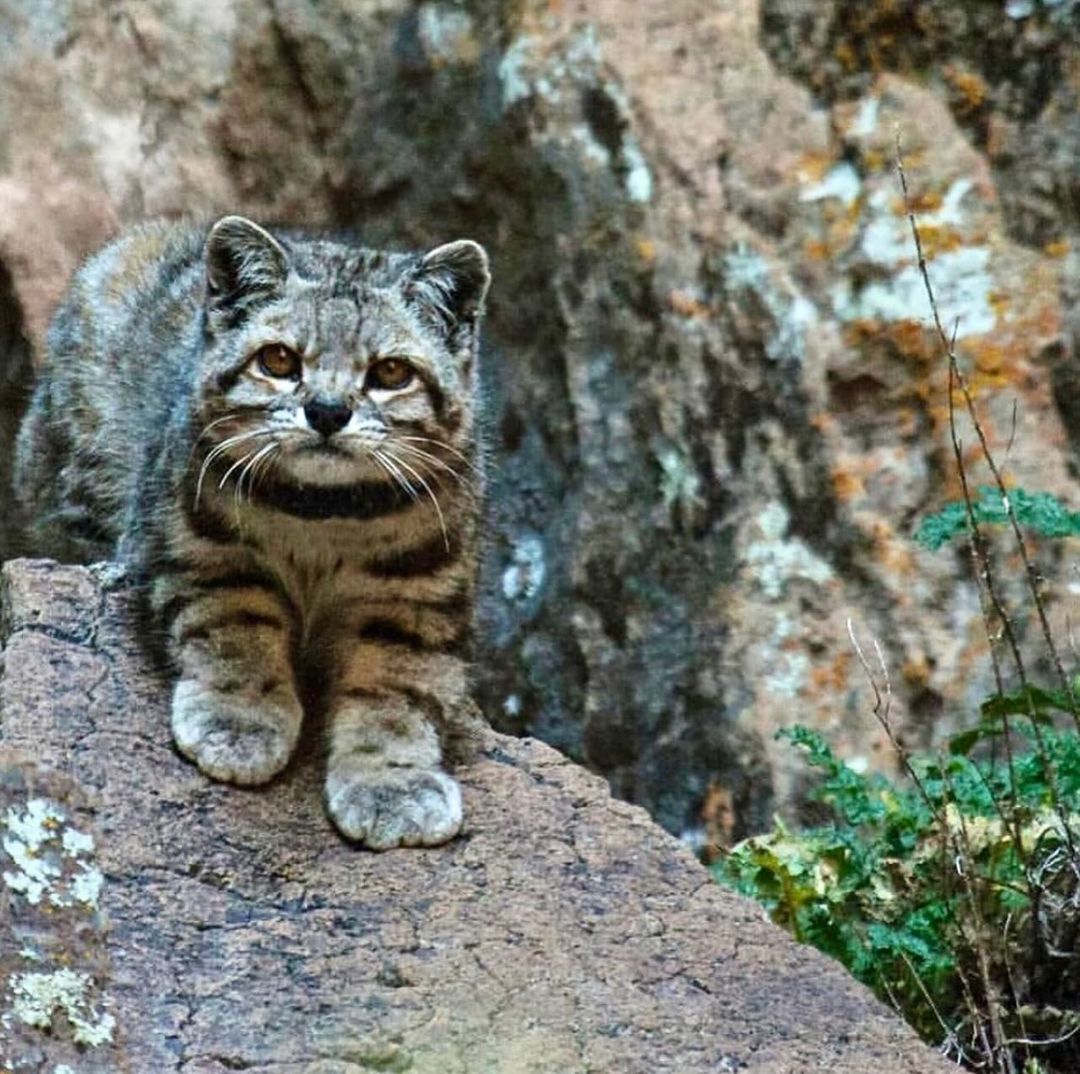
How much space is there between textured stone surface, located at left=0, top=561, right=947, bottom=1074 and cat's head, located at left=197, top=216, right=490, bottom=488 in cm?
71

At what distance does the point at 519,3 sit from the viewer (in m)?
8.88

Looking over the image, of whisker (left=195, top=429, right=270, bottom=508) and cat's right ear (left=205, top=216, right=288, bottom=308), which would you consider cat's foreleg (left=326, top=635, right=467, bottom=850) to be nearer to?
whisker (left=195, top=429, right=270, bottom=508)

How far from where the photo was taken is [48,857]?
192 inches

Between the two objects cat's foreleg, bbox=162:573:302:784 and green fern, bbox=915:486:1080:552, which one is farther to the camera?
green fern, bbox=915:486:1080:552

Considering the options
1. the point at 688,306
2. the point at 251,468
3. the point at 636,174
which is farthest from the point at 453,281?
the point at 636,174

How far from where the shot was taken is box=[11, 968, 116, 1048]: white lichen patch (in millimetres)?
4469

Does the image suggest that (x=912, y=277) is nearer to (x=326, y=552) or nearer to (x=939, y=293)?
(x=939, y=293)

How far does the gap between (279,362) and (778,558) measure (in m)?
2.82

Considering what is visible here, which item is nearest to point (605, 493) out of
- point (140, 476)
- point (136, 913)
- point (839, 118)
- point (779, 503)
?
point (779, 503)

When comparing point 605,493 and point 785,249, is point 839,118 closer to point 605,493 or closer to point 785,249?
point 785,249

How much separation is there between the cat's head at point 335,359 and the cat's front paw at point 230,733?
596 mm

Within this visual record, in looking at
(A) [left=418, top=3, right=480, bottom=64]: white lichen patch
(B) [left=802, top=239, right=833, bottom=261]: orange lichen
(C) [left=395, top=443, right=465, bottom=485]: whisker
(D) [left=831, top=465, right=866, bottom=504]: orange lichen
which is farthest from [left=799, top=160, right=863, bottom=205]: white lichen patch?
(C) [left=395, top=443, right=465, bottom=485]: whisker

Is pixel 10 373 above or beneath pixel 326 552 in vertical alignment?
above

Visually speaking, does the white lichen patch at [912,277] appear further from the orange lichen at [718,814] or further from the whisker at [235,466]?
the whisker at [235,466]
